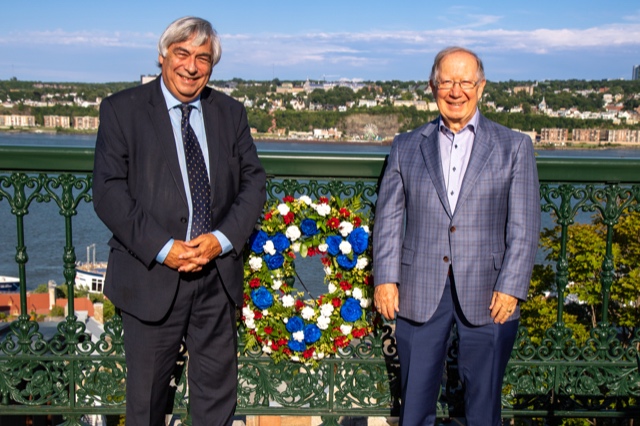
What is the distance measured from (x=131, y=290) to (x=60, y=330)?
105 centimetres

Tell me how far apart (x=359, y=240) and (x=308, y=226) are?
272 mm

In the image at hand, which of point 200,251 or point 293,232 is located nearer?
point 200,251

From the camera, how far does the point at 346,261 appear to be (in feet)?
11.6

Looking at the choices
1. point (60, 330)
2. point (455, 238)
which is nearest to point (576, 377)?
point (455, 238)

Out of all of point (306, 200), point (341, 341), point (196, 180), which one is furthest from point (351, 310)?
point (196, 180)

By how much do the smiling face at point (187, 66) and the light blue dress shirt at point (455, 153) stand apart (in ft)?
3.29

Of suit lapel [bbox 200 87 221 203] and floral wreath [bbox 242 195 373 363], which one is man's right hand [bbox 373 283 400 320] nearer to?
floral wreath [bbox 242 195 373 363]

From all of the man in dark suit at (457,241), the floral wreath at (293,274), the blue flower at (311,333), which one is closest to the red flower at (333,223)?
the floral wreath at (293,274)

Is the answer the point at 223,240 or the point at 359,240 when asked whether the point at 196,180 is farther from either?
the point at 359,240

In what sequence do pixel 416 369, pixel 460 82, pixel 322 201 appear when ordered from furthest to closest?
pixel 322 201, pixel 416 369, pixel 460 82

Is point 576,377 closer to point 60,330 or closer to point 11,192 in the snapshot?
point 60,330

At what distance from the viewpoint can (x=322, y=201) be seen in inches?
141

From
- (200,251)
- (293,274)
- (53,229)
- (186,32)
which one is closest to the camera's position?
(186,32)

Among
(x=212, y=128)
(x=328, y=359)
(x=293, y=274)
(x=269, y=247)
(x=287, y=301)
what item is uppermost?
(x=212, y=128)
